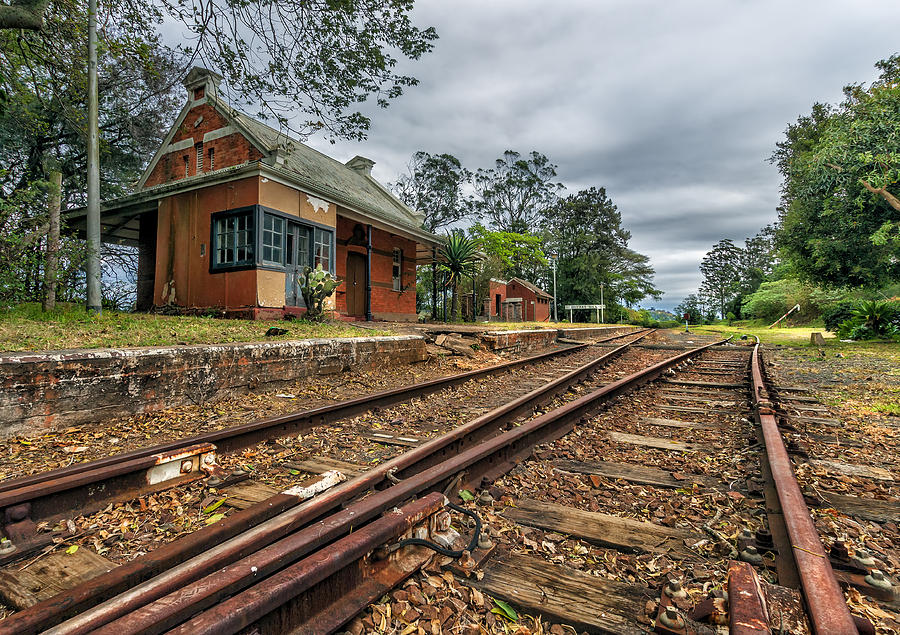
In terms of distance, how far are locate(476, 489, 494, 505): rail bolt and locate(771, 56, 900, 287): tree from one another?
1446cm

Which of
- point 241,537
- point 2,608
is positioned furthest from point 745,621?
point 2,608

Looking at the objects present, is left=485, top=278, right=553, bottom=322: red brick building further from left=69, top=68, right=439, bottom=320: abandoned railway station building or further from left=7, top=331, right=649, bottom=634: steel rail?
left=7, top=331, right=649, bottom=634: steel rail

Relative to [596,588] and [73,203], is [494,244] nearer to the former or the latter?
[73,203]

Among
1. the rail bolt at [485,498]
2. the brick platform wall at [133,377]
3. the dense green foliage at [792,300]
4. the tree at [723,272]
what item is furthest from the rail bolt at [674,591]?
the tree at [723,272]

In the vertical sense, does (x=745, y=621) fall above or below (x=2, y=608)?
above

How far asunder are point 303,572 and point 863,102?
60.2 ft

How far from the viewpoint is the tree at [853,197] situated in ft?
37.9

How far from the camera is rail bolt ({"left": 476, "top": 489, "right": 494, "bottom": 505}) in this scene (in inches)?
93.4

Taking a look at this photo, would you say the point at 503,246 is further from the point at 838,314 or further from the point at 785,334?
the point at 838,314

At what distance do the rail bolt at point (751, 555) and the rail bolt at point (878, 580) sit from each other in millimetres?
325

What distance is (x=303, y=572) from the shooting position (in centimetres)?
134

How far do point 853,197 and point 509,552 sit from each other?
16182 mm

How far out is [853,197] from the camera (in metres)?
12.5

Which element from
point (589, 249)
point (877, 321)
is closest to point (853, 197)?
point (877, 321)
